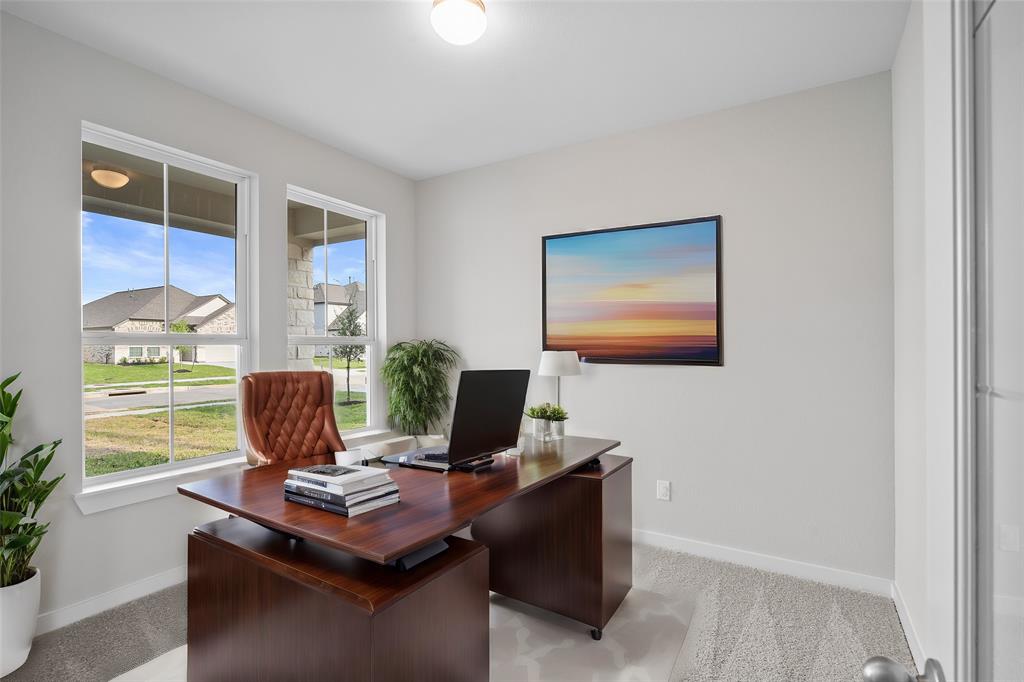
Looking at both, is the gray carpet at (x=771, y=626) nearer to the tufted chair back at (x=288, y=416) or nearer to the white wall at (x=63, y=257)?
the tufted chair back at (x=288, y=416)

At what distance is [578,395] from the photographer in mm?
3664

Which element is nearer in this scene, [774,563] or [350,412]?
[774,563]

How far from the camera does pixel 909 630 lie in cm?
225

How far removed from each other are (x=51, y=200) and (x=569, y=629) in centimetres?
315

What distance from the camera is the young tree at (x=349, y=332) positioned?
4031mm

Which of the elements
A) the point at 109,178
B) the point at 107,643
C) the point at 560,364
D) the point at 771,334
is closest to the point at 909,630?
the point at 771,334

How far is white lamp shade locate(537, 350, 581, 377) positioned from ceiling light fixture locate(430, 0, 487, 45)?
186cm

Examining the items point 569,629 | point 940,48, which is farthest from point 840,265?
point 940,48

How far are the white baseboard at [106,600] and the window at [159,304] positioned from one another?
1.91ft

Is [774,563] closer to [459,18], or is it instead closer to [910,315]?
[910,315]

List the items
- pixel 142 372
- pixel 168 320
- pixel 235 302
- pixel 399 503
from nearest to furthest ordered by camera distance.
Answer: pixel 399 503
pixel 142 372
pixel 168 320
pixel 235 302

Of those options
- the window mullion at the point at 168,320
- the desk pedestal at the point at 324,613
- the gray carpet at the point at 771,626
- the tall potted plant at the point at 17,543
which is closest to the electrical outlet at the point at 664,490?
the gray carpet at the point at 771,626

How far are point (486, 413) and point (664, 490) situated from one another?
184 centimetres

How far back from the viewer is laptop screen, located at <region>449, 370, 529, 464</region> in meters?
1.92
